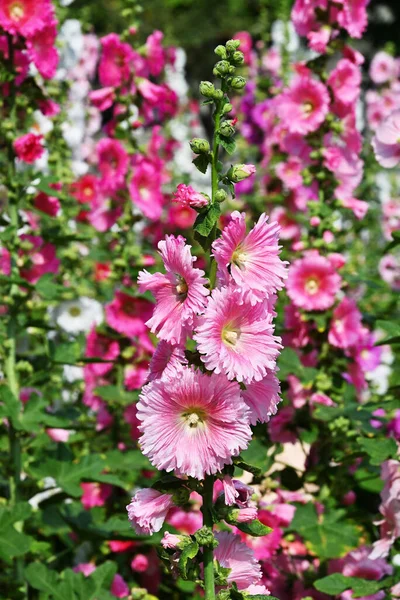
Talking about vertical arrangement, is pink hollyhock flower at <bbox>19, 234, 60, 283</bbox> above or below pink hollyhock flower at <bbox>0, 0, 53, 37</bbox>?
below

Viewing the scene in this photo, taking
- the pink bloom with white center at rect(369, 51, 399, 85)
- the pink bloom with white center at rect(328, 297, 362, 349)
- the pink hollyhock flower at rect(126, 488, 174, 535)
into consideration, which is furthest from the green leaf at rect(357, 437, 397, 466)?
the pink bloom with white center at rect(369, 51, 399, 85)

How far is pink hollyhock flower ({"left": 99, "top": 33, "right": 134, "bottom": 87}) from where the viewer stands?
10.1 ft

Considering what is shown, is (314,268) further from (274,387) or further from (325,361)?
(274,387)

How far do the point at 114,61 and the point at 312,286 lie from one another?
1.07 meters

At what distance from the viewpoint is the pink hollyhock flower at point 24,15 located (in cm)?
245

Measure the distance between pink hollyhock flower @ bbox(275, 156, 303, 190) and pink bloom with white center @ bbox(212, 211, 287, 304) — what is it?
1.84 m

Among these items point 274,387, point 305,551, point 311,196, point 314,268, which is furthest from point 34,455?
point 274,387

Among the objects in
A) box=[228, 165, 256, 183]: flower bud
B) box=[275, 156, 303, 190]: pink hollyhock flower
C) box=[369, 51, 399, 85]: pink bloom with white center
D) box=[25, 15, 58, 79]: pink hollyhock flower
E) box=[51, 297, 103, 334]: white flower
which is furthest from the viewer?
box=[369, 51, 399, 85]: pink bloom with white center

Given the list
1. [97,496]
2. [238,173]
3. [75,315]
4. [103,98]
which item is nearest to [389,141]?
[238,173]

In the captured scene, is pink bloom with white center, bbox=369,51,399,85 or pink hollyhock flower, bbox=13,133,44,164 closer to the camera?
pink hollyhock flower, bbox=13,133,44,164

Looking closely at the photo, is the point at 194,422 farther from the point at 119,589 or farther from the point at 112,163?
the point at 112,163

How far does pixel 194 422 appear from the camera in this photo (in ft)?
4.60

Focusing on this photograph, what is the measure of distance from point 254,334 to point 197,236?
7.2 inches

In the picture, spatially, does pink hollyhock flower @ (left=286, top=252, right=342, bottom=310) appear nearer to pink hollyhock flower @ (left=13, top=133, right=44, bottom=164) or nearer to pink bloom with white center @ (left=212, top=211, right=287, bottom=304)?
pink hollyhock flower @ (left=13, top=133, right=44, bottom=164)
